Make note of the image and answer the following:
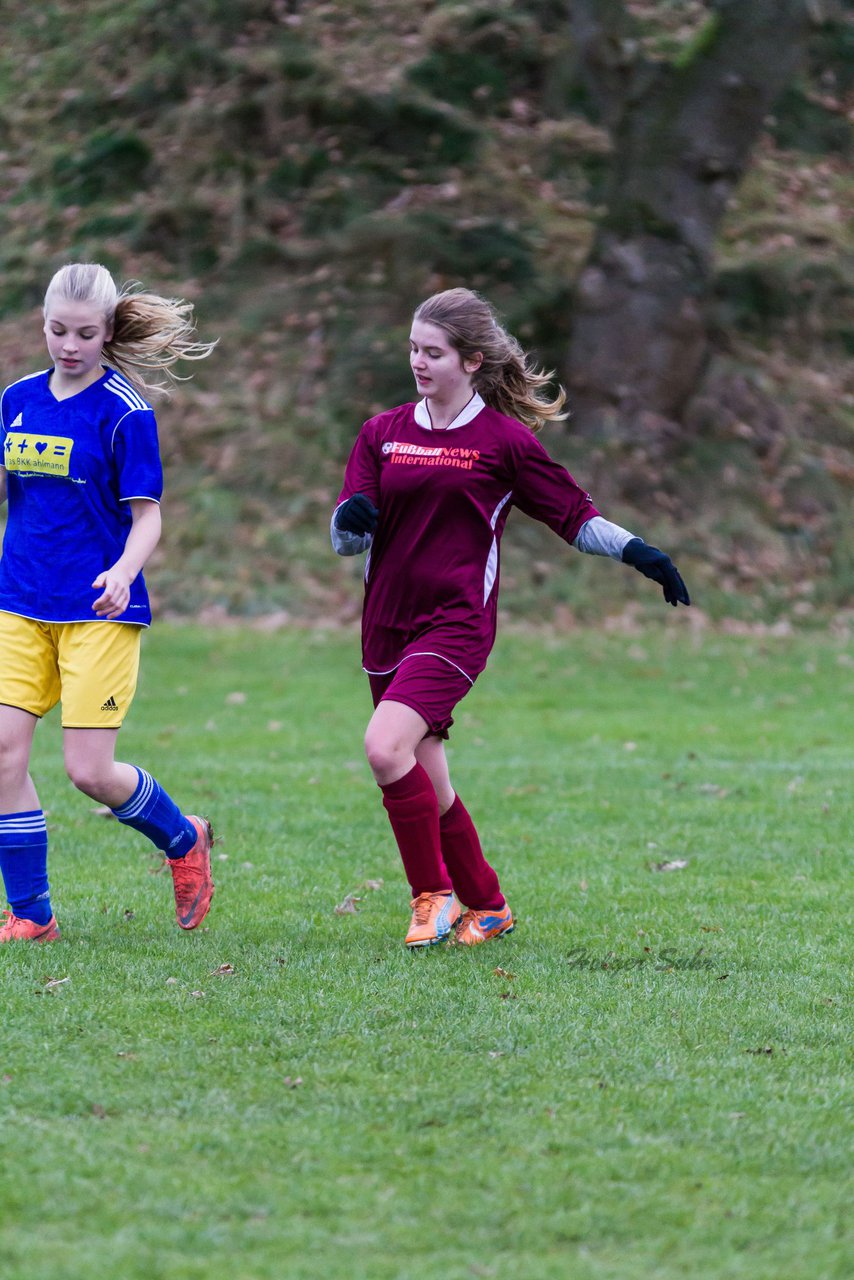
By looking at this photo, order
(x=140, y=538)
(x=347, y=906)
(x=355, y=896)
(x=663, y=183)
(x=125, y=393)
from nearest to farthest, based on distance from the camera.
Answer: (x=140, y=538) → (x=125, y=393) → (x=347, y=906) → (x=355, y=896) → (x=663, y=183)

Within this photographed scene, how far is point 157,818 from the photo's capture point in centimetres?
545

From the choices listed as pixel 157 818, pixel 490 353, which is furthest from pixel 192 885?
pixel 490 353

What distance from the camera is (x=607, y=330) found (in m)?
17.0

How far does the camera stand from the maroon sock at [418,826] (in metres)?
5.30

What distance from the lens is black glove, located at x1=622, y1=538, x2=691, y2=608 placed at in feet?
16.9

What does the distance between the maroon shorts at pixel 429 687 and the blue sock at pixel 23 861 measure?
3.87 feet

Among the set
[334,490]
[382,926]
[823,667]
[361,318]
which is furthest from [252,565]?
[382,926]

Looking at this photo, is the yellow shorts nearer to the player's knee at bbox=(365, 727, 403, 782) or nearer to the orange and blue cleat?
the player's knee at bbox=(365, 727, 403, 782)

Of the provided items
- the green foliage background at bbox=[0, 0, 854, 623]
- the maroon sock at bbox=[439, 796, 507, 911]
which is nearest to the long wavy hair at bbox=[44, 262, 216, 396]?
the maroon sock at bbox=[439, 796, 507, 911]

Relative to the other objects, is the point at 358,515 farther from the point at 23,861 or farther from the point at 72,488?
the point at 23,861

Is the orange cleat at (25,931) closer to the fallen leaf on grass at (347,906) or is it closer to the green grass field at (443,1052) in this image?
the green grass field at (443,1052)

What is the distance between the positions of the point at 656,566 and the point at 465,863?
3.91 feet

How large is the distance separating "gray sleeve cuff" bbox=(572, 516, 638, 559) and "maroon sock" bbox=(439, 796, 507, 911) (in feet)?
3.11

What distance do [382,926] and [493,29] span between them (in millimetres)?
16246
